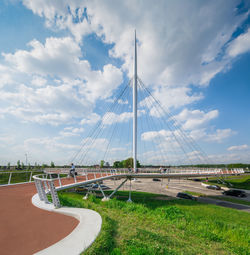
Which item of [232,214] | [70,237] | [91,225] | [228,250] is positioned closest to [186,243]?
[228,250]

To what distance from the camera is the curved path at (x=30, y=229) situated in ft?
11.7

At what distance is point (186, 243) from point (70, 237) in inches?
141

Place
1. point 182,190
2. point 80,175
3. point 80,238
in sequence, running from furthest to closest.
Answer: point 182,190 < point 80,175 < point 80,238

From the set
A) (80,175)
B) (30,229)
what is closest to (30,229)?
(30,229)

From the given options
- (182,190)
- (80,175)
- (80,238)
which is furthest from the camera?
(182,190)

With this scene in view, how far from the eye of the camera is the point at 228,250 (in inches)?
177

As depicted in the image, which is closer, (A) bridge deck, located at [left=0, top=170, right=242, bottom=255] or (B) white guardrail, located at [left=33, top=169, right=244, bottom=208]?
(A) bridge deck, located at [left=0, top=170, right=242, bottom=255]

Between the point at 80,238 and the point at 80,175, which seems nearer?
the point at 80,238

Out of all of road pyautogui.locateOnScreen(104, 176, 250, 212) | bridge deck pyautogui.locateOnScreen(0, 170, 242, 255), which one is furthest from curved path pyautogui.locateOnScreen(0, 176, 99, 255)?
road pyautogui.locateOnScreen(104, 176, 250, 212)

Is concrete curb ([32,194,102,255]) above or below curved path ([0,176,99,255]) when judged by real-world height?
above

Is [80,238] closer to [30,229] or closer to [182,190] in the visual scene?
[30,229]

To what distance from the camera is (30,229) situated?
4.48 m

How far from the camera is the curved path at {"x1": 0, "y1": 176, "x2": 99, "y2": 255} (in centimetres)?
355

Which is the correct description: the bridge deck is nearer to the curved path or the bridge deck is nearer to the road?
the curved path
